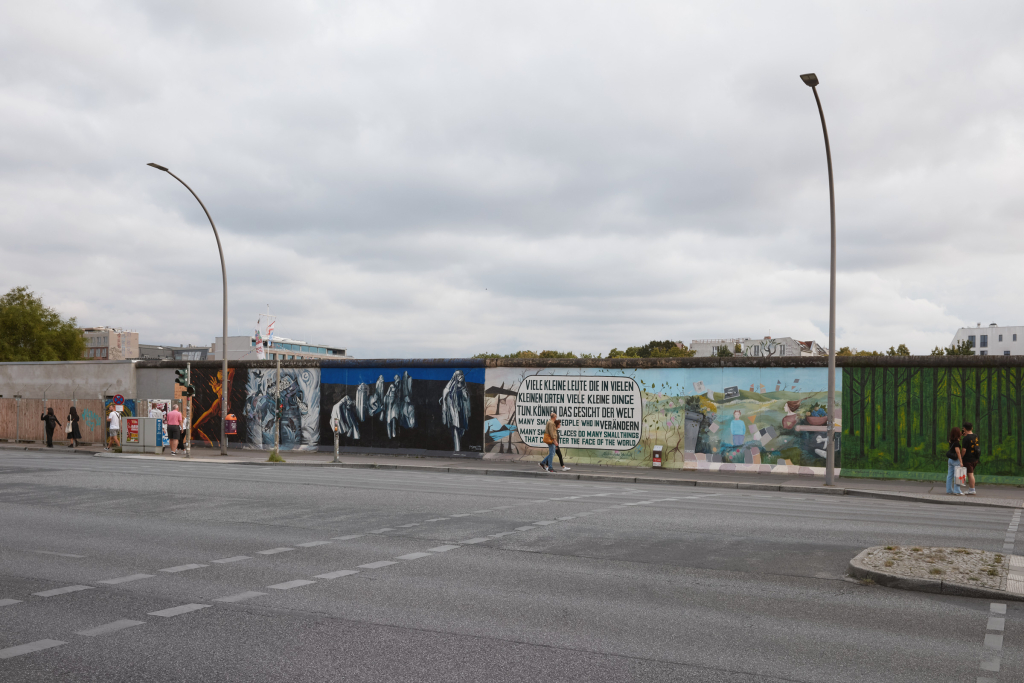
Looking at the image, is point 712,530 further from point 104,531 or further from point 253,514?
point 104,531

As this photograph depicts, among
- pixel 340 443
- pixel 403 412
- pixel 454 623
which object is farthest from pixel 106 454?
pixel 454 623

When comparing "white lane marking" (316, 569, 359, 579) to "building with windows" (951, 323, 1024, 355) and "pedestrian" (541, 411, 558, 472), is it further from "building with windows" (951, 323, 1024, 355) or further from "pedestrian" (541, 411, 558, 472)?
"building with windows" (951, 323, 1024, 355)

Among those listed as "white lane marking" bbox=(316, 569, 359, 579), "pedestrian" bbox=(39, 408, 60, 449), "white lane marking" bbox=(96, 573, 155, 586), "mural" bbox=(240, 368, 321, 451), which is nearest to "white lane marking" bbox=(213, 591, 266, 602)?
"white lane marking" bbox=(316, 569, 359, 579)

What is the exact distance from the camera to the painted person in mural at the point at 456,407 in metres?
27.0

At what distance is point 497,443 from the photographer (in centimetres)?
2644

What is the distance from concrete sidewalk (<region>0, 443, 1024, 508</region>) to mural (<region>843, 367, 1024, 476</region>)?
680 mm

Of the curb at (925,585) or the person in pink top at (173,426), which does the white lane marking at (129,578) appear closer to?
the curb at (925,585)

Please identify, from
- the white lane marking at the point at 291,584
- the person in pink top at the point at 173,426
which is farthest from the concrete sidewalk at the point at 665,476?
the white lane marking at the point at 291,584

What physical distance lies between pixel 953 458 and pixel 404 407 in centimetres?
1694

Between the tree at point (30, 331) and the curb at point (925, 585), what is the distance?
78599mm

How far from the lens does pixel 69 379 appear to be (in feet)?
120

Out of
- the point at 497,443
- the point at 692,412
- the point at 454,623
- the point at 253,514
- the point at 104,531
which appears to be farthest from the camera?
the point at 497,443

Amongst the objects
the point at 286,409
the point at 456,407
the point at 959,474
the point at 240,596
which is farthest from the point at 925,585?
the point at 286,409

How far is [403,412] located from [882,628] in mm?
22689
